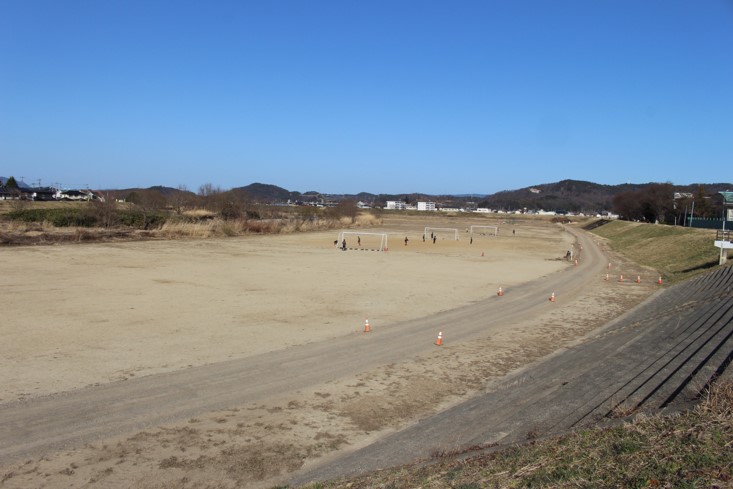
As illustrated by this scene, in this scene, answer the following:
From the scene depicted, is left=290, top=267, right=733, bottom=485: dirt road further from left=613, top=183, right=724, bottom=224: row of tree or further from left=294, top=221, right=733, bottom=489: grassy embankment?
left=613, top=183, right=724, bottom=224: row of tree

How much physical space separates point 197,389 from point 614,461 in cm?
779

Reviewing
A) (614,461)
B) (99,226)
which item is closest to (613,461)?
(614,461)

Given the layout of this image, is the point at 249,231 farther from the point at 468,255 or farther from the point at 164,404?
the point at 164,404

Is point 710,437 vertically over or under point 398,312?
over

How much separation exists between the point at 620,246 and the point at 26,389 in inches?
2507

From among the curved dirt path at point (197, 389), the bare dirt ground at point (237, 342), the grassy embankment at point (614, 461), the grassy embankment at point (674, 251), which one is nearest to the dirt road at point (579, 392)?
the bare dirt ground at point (237, 342)

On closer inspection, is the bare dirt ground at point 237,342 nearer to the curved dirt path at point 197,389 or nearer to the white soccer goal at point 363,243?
the curved dirt path at point 197,389

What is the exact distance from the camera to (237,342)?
1434cm

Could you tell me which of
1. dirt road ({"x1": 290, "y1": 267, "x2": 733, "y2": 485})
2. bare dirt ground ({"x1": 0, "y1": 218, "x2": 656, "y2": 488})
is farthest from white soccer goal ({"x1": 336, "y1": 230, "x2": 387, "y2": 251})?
dirt road ({"x1": 290, "y1": 267, "x2": 733, "y2": 485})

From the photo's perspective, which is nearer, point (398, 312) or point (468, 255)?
point (398, 312)

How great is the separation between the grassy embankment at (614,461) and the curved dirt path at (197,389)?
4240mm

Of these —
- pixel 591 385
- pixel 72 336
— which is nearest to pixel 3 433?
pixel 72 336

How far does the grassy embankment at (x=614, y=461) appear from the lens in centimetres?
523

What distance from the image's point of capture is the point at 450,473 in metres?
6.09
